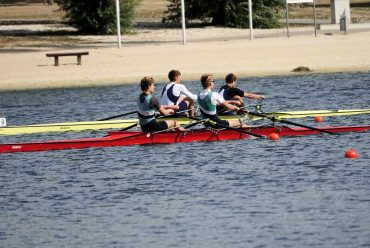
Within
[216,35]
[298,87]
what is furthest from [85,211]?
[216,35]

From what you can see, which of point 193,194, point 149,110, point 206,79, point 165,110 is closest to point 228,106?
point 206,79

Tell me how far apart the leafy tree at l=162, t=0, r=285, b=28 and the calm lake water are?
25.1 m

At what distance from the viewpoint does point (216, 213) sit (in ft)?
68.4

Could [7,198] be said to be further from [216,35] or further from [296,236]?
[216,35]

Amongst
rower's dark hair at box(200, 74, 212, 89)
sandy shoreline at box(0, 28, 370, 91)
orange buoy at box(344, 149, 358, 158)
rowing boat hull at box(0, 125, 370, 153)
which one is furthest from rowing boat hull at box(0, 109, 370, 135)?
sandy shoreline at box(0, 28, 370, 91)

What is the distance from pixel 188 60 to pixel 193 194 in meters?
24.1

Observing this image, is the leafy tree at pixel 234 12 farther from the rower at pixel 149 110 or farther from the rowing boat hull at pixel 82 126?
the rower at pixel 149 110

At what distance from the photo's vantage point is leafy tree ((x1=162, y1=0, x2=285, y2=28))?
57.8 m

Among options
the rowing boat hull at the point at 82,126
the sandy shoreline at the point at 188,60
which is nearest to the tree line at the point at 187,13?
the sandy shoreline at the point at 188,60

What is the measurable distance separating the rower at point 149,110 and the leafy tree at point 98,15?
2843cm

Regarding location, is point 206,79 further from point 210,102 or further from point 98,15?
point 98,15

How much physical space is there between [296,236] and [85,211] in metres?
4.48

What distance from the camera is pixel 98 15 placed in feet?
182

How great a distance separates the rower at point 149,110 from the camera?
89.2 ft
